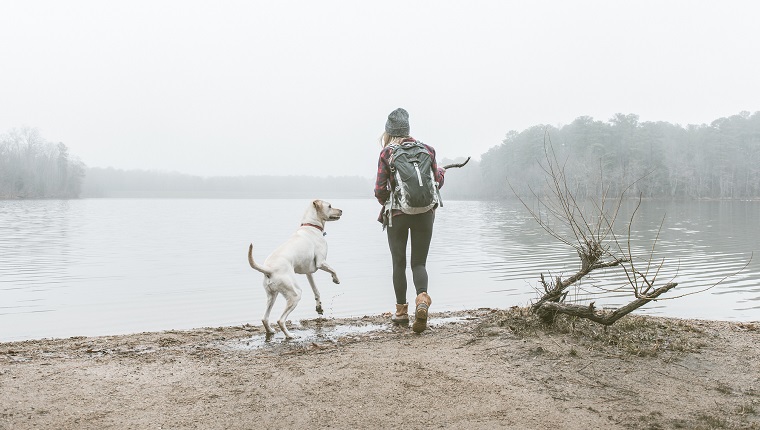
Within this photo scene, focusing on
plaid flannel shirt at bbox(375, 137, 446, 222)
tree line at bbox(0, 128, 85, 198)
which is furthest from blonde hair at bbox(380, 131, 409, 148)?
tree line at bbox(0, 128, 85, 198)

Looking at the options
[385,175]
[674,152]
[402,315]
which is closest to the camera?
[385,175]

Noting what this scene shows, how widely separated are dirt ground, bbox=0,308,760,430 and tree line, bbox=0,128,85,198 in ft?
352

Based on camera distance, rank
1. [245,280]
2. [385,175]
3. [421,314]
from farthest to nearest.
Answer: [245,280] → [385,175] → [421,314]

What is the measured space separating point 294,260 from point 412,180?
63.7 inches

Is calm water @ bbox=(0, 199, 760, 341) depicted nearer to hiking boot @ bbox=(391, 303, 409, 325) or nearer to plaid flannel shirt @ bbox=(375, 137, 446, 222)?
hiking boot @ bbox=(391, 303, 409, 325)

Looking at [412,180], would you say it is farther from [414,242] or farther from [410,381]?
[410,381]

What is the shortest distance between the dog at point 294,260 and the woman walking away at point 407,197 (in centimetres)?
99

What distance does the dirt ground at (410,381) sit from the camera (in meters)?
3.33

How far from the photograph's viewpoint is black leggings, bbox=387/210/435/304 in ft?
18.3

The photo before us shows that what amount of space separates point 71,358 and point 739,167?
90208 millimetres

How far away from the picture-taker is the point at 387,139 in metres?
6.00

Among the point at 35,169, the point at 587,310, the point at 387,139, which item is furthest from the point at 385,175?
the point at 35,169

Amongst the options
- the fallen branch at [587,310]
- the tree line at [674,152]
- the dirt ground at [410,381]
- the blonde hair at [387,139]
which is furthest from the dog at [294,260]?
the tree line at [674,152]

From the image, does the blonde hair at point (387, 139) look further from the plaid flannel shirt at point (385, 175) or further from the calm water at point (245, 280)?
the calm water at point (245, 280)
